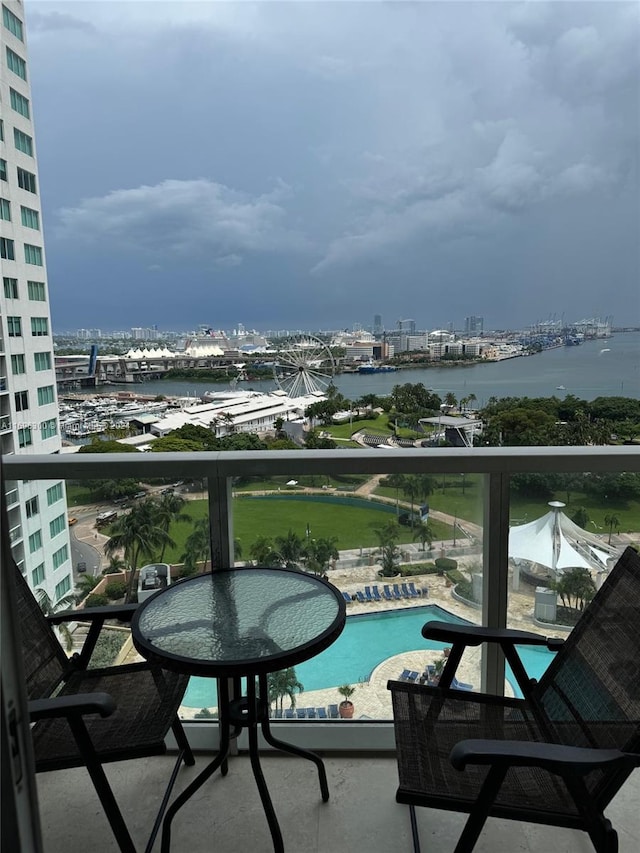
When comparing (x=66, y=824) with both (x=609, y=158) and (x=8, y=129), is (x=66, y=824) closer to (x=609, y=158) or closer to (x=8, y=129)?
(x=8, y=129)

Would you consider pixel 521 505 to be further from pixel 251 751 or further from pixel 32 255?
pixel 32 255

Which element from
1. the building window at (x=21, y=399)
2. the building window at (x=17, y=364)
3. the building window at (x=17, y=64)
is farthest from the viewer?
the building window at (x=17, y=64)

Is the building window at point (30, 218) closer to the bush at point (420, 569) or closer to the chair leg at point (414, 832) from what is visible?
the bush at point (420, 569)

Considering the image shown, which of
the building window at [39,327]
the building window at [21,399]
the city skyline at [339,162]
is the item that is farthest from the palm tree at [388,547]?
the building window at [39,327]

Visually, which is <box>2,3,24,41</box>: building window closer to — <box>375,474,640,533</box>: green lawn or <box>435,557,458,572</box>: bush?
<box>375,474,640,533</box>: green lawn

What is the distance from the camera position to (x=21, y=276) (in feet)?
58.1

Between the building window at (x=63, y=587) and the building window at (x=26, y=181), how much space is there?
1932 centimetres

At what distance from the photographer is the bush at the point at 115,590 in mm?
2236

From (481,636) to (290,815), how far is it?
3.02 ft

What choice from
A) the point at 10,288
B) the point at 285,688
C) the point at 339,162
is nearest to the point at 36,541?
the point at 285,688

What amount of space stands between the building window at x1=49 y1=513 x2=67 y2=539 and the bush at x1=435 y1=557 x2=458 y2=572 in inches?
58.8

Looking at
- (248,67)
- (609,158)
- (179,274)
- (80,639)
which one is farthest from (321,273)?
(80,639)

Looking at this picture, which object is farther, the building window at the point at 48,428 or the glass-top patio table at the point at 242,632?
the building window at the point at 48,428

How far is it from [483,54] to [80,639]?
24.4 meters
